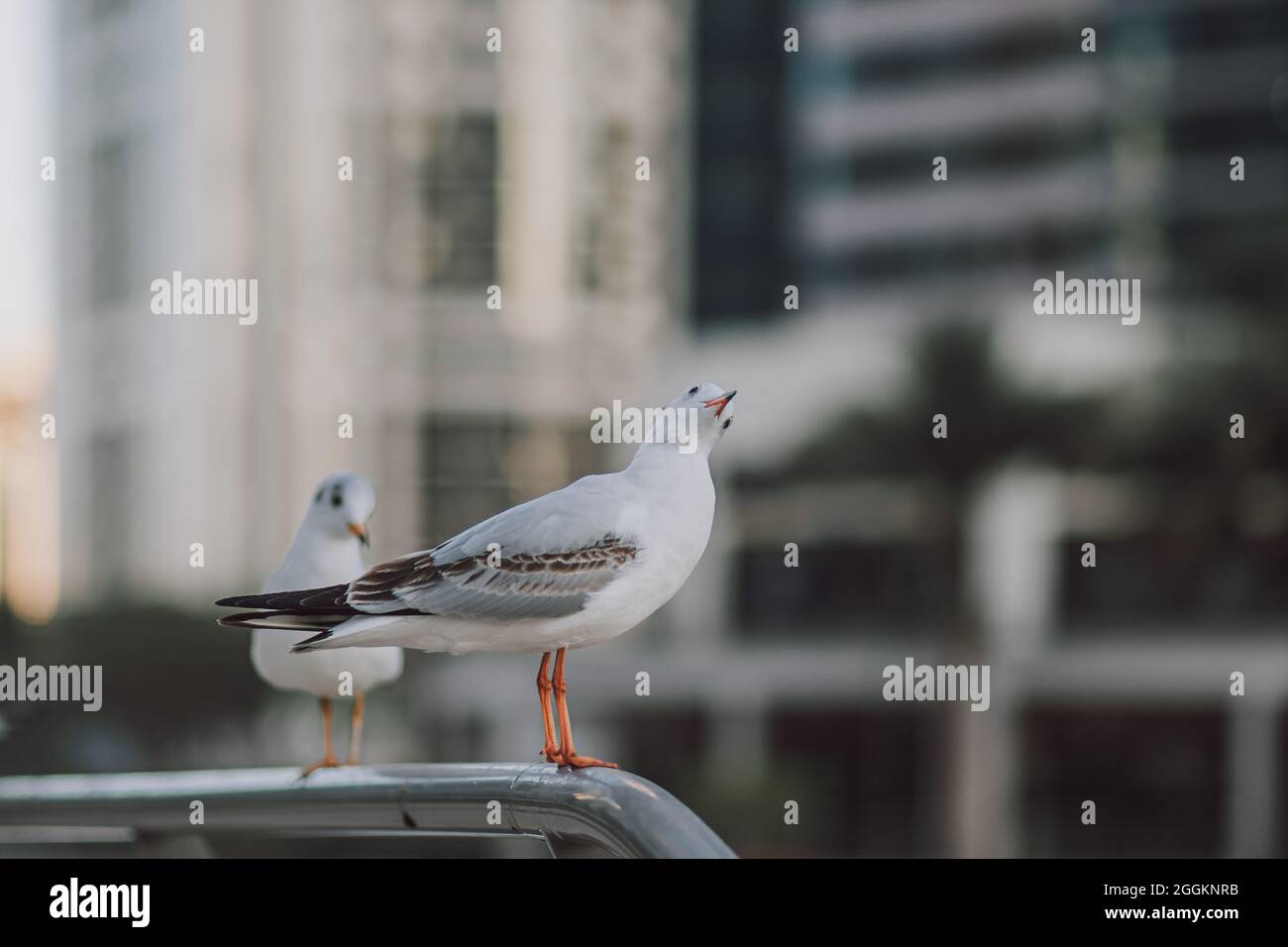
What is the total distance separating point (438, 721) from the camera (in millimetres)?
34938

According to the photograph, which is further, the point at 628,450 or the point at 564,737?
the point at 628,450

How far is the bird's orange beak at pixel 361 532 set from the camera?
358 cm

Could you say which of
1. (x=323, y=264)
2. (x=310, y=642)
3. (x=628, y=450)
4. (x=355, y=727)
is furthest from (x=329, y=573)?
(x=323, y=264)

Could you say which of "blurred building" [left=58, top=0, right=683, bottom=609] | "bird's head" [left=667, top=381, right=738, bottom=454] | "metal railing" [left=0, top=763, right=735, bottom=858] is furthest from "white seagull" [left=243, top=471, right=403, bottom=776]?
"blurred building" [left=58, top=0, right=683, bottom=609]

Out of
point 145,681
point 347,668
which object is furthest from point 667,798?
point 145,681

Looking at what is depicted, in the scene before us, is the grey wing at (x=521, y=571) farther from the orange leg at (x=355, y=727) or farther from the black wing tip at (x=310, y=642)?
the orange leg at (x=355, y=727)

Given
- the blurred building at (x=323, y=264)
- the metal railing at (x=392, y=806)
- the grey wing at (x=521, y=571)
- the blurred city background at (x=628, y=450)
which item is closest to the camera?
the metal railing at (x=392, y=806)

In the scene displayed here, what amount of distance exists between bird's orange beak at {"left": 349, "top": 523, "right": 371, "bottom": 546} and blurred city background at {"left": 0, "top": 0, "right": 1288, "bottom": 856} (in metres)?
28.3

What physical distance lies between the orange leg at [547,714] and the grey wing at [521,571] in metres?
0.15

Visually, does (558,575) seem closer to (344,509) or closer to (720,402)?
(720,402)

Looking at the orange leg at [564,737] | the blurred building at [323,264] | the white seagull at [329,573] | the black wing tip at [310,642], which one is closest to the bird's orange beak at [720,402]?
the orange leg at [564,737]

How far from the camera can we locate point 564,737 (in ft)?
9.65

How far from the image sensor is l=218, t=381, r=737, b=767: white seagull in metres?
2.95

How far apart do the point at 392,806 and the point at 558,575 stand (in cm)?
56
